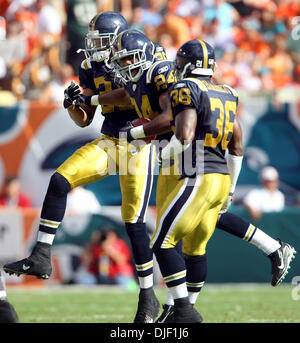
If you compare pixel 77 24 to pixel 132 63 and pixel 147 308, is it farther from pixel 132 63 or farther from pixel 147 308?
pixel 147 308

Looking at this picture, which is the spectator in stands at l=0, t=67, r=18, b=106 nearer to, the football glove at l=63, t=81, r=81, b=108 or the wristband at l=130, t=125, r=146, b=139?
the football glove at l=63, t=81, r=81, b=108

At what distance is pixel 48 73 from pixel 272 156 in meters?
3.46

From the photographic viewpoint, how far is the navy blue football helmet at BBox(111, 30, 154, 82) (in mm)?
5719

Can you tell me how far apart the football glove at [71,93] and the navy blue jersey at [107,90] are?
319 millimetres

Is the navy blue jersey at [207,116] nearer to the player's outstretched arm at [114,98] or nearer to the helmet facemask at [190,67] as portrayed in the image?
the helmet facemask at [190,67]

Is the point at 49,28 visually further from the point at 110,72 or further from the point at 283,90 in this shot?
the point at 110,72

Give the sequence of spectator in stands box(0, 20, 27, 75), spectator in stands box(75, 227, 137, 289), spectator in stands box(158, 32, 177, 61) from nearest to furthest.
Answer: spectator in stands box(75, 227, 137, 289) → spectator in stands box(158, 32, 177, 61) → spectator in stands box(0, 20, 27, 75)

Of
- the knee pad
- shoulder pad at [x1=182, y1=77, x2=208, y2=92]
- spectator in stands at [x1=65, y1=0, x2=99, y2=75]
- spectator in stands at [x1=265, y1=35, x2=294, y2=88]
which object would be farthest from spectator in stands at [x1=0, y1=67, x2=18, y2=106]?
shoulder pad at [x1=182, y1=77, x2=208, y2=92]

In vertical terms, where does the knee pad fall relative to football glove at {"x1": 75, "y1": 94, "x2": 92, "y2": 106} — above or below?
below

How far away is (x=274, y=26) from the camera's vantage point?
11.8 metres

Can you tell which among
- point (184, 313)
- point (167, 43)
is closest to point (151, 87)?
point (184, 313)

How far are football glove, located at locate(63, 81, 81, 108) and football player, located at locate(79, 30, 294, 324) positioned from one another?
18 centimetres
